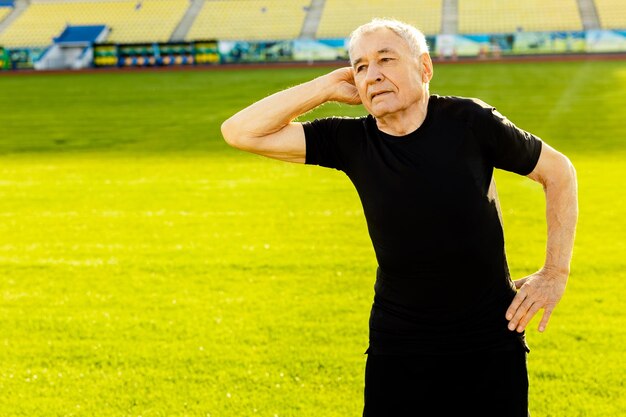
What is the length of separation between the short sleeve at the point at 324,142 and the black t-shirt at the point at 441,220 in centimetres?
6

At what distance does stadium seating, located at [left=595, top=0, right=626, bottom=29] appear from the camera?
1630 inches

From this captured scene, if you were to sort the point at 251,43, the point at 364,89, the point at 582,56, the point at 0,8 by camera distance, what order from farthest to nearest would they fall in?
the point at 0,8, the point at 251,43, the point at 582,56, the point at 364,89

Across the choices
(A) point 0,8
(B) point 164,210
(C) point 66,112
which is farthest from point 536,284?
(A) point 0,8

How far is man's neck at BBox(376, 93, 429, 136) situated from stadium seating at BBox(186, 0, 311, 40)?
1704 inches

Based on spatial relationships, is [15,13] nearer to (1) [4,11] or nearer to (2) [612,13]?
(1) [4,11]

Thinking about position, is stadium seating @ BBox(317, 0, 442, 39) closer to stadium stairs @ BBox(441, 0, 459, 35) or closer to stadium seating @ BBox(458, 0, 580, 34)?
stadium stairs @ BBox(441, 0, 459, 35)

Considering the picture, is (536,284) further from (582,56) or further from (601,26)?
(601,26)

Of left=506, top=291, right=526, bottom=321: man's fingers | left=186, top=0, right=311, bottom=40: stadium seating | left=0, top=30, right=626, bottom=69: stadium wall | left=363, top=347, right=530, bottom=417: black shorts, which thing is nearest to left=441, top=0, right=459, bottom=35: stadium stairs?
left=0, top=30, right=626, bottom=69: stadium wall

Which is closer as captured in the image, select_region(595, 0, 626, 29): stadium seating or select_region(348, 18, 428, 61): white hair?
select_region(348, 18, 428, 61): white hair

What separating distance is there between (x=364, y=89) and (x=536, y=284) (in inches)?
35.5

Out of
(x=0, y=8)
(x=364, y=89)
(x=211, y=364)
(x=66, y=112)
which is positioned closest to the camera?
(x=364, y=89)

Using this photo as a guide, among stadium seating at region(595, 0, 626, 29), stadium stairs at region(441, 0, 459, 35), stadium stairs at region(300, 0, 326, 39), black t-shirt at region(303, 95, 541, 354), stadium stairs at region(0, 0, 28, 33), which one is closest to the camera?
black t-shirt at region(303, 95, 541, 354)

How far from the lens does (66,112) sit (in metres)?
→ 20.8

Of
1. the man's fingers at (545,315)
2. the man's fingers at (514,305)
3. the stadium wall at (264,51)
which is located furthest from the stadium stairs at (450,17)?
the man's fingers at (514,305)
